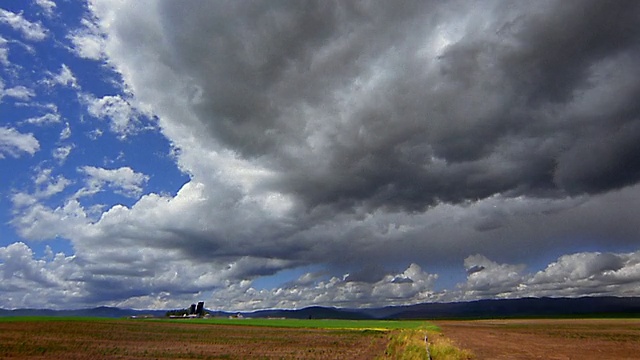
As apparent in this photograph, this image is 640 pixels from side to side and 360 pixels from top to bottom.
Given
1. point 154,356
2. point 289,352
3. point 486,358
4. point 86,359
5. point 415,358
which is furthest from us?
point 289,352

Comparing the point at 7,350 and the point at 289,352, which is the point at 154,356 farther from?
the point at 7,350

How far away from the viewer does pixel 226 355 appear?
41.6 meters

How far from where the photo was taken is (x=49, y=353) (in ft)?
138

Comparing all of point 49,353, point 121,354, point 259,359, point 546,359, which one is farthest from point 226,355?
point 546,359

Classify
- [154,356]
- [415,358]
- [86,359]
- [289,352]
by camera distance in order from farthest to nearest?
[289,352] < [154,356] < [86,359] < [415,358]

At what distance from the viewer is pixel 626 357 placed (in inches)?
1580

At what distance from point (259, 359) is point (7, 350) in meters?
26.8

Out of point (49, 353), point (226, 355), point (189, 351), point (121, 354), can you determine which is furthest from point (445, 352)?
point (49, 353)

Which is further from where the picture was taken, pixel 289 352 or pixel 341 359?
pixel 289 352

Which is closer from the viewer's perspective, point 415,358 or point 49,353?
point 415,358

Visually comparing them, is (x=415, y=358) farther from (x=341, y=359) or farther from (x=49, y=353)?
(x=49, y=353)

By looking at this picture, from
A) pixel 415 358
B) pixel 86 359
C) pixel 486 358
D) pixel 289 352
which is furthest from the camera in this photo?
pixel 289 352

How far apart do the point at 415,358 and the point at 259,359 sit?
44.6 feet

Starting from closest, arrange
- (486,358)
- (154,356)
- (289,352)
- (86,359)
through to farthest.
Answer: (486,358)
(86,359)
(154,356)
(289,352)
